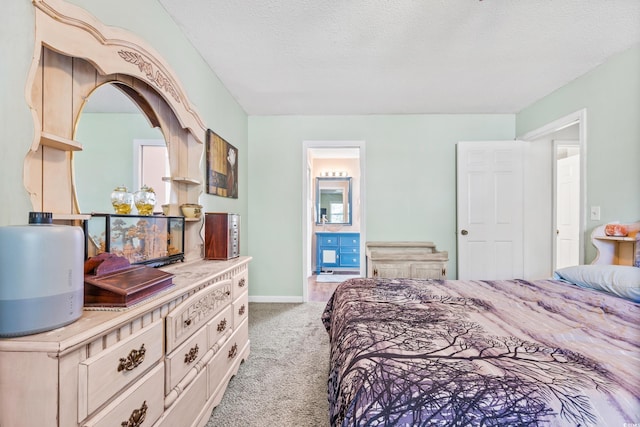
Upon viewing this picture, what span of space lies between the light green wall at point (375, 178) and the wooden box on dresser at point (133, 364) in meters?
1.95

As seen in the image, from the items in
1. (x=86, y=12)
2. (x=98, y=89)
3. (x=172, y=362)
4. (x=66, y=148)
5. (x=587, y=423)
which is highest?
(x=86, y=12)

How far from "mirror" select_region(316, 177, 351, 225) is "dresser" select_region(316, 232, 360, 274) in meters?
0.40

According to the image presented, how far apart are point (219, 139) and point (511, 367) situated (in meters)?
2.66

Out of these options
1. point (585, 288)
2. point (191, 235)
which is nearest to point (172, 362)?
point (191, 235)

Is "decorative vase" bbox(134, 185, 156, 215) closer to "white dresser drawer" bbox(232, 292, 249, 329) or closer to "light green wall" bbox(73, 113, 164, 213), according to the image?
"light green wall" bbox(73, 113, 164, 213)

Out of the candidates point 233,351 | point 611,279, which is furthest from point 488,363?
point 233,351

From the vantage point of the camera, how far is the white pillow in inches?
59.3

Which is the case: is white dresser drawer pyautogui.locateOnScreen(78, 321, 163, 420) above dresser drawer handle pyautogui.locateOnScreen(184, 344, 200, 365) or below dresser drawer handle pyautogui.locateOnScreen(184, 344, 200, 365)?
above

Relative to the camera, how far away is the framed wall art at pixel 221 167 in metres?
2.44

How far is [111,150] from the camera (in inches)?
52.6

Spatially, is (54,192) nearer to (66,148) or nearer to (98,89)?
(66,148)

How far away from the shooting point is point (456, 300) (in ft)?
5.00

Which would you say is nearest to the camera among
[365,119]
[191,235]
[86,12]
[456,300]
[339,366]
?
[339,366]

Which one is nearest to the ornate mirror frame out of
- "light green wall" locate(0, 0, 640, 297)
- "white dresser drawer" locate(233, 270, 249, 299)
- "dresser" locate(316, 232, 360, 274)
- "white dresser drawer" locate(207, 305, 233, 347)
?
"white dresser drawer" locate(207, 305, 233, 347)
